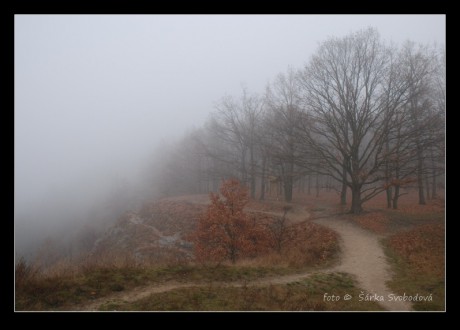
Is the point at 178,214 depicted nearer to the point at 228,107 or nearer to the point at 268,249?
the point at 228,107

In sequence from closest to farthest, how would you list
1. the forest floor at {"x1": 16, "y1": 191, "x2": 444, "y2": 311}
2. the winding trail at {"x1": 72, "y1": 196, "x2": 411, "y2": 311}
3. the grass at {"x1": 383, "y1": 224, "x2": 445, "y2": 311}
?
1. the forest floor at {"x1": 16, "y1": 191, "x2": 444, "y2": 311}
2. the winding trail at {"x1": 72, "y1": 196, "x2": 411, "y2": 311}
3. the grass at {"x1": 383, "y1": 224, "x2": 445, "y2": 311}

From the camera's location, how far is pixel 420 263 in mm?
12336

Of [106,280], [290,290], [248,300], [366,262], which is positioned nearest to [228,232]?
[366,262]

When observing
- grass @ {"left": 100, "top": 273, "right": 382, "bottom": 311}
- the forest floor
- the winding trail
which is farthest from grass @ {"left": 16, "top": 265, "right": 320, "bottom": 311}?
grass @ {"left": 100, "top": 273, "right": 382, "bottom": 311}

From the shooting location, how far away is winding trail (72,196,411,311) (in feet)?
25.9

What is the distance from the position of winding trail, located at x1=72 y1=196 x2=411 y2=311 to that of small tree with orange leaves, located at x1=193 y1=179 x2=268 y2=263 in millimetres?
5327

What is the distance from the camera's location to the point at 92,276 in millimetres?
8734

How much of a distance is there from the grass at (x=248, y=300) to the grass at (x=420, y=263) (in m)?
1.91

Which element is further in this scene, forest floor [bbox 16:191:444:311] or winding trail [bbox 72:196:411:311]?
winding trail [bbox 72:196:411:311]

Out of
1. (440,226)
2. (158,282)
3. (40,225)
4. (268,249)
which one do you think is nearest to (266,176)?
(268,249)

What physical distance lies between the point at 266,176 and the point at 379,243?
1743cm

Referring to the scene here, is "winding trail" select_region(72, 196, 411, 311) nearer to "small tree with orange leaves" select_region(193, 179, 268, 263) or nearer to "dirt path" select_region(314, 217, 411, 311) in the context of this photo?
"dirt path" select_region(314, 217, 411, 311)

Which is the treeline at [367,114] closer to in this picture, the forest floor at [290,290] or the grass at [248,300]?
the forest floor at [290,290]

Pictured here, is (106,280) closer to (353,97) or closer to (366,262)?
(366,262)
